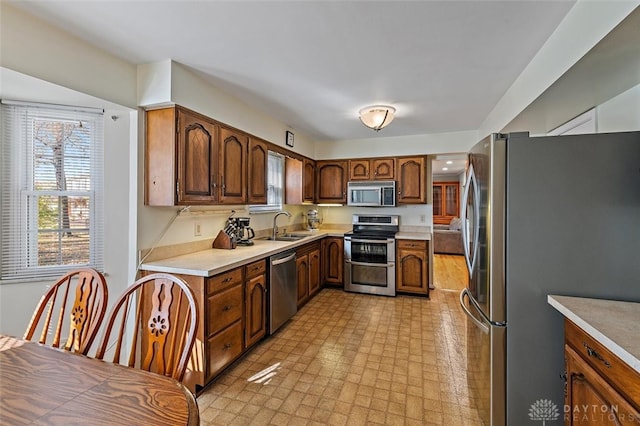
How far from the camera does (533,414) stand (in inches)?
58.6

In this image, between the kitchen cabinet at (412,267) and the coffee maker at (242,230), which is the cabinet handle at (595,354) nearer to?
the coffee maker at (242,230)

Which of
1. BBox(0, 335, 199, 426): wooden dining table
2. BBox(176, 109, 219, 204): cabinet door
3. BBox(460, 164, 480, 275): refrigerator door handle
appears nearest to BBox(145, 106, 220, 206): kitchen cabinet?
BBox(176, 109, 219, 204): cabinet door

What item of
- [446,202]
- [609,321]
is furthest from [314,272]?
[446,202]

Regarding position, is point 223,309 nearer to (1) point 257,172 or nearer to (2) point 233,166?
(2) point 233,166

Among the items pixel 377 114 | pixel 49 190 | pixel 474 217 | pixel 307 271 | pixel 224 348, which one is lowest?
pixel 224 348

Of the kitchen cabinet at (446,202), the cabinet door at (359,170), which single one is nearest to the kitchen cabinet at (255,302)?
A: the cabinet door at (359,170)

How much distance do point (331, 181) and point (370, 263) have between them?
1.57 metres

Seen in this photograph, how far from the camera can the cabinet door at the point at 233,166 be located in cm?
263

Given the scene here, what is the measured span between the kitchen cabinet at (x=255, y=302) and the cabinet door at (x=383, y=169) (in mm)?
2628

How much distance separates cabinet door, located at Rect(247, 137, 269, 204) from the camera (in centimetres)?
307

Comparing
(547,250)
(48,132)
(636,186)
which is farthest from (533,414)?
(48,132)

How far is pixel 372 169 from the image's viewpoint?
463cm

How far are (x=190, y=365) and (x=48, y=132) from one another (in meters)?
2.05

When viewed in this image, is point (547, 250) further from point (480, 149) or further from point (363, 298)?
point (363, 298)
